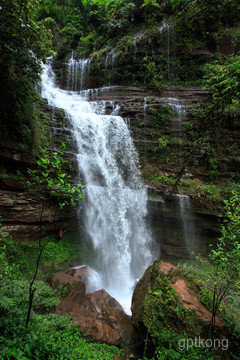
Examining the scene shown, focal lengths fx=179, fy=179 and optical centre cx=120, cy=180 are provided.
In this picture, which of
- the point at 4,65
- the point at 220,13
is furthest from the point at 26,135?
the point at 220,13

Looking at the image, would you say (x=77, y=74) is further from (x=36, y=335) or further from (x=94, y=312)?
(x=36, y=335)

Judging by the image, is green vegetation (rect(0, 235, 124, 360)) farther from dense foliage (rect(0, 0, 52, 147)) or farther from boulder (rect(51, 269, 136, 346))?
dense foliage (rect(0, 0, 52, 147))

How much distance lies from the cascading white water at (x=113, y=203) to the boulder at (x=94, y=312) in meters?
2.78

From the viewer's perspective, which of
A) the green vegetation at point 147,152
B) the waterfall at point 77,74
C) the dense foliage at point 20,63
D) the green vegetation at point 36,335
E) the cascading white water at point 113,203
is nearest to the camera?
the green vegetation at point 36,335

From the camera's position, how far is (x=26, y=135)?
6961 millimetres

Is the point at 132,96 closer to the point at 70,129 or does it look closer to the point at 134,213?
the point at 70,129

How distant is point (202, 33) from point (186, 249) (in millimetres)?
10392

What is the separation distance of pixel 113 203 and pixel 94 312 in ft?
18.0

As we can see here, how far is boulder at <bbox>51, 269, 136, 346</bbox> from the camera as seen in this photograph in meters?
4.38

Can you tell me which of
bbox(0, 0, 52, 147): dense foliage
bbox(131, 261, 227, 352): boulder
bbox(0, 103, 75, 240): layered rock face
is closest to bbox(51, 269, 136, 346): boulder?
bbox(131, 261, 227, 352): boulder

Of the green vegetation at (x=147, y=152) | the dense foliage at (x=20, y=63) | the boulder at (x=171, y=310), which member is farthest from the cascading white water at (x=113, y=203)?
the boulder at (x=171, y=310)

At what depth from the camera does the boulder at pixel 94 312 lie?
438 cm

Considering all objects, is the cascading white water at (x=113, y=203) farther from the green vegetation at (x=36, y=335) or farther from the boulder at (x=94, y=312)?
the green vegetation at (x=36, y=335)

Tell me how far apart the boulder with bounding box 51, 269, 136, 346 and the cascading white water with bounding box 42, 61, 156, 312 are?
2783 mm
